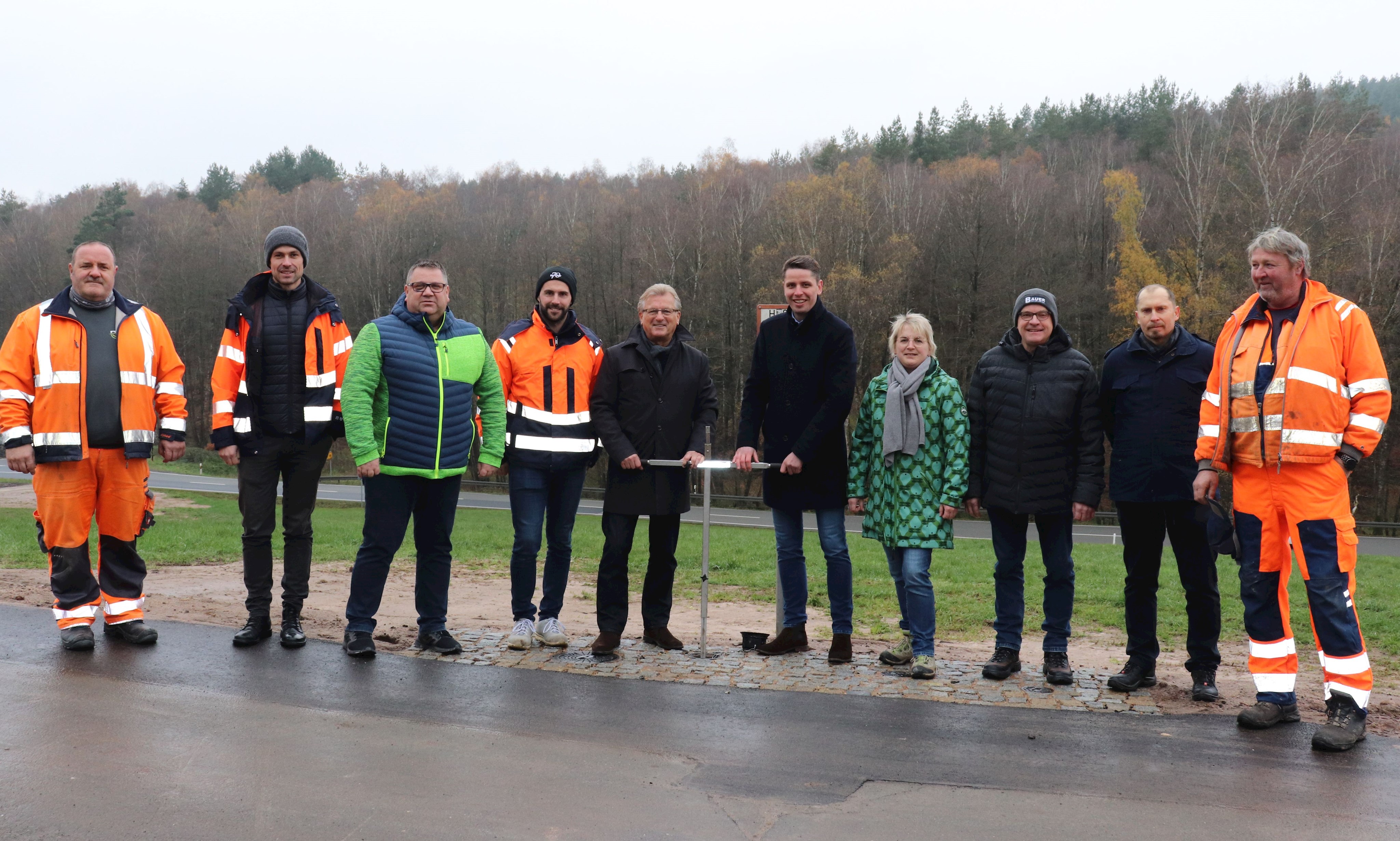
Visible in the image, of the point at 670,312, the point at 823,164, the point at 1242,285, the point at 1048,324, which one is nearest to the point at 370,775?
the point at 670,312

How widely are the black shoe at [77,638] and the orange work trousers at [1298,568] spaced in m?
6.65

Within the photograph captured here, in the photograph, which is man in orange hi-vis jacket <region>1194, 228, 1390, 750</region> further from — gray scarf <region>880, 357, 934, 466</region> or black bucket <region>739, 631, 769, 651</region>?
black bucket <region>739, 631, 769, 651</region>

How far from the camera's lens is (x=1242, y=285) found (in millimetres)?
Result: 30938

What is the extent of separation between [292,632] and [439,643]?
938mm

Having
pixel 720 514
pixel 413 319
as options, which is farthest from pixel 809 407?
pixel 720 514

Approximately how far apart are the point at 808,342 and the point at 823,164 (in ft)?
159


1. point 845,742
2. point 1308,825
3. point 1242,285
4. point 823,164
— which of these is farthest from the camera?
point 823,164

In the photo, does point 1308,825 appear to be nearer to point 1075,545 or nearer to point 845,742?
point 845,742

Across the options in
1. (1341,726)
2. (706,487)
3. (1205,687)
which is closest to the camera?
(1341,726)

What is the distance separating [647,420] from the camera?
22.7ft

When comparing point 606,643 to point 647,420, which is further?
point 647,420

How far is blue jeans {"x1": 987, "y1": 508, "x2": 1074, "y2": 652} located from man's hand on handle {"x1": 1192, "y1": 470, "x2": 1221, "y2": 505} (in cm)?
75

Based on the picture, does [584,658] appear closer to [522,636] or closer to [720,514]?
[522,636]

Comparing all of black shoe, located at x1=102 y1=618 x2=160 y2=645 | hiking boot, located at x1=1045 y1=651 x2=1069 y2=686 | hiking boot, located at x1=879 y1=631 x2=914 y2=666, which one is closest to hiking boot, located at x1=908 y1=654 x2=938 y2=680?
hiking boot, located at x1=879 y1=631 x2=914 y2=666
